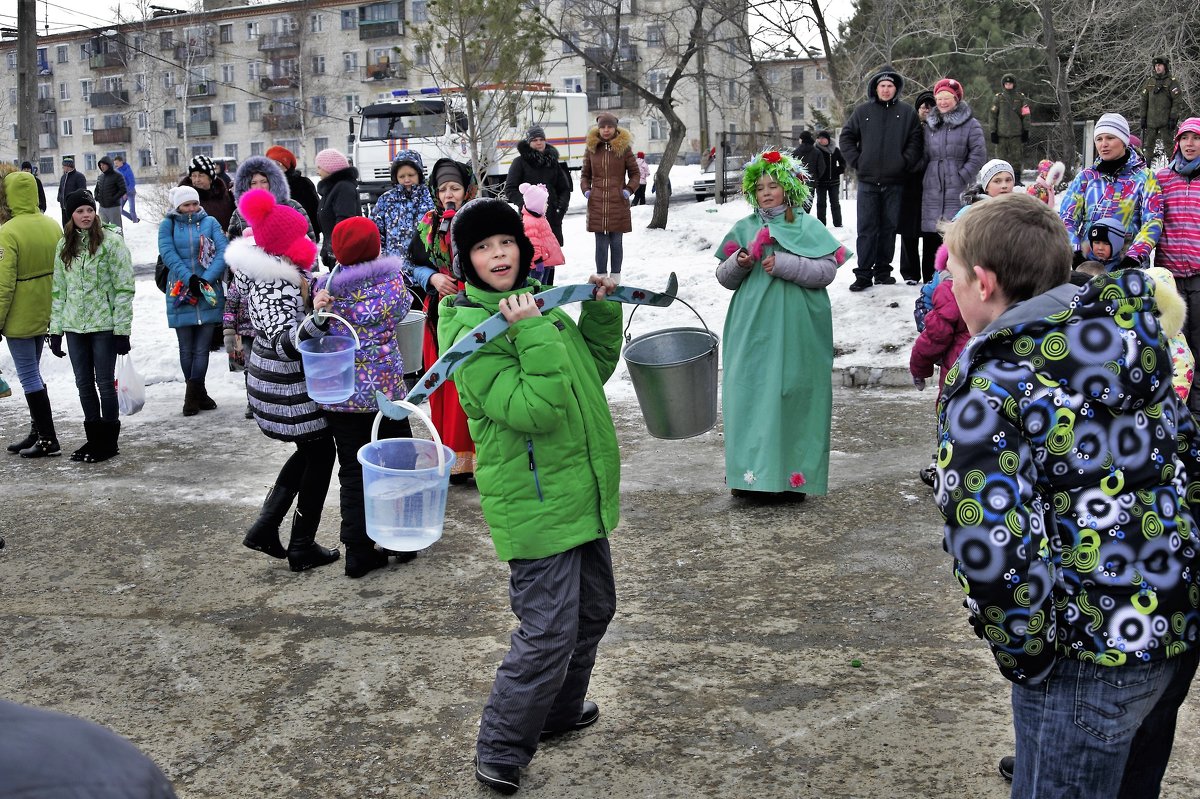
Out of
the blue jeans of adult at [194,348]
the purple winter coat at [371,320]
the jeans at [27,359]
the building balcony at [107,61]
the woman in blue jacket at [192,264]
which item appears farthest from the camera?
the building balcony at [107,61]

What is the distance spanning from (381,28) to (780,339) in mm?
62657

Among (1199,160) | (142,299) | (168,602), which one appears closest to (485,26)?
(142,299)

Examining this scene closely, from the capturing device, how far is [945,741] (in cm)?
364

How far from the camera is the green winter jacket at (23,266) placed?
779cm

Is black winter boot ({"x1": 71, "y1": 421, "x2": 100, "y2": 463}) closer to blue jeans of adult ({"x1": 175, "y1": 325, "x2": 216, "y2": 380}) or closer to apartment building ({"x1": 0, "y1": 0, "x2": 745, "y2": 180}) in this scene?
blue jeans of adult ({"x1": 175, "y1": 325, "x2": 216, "y2": 380})

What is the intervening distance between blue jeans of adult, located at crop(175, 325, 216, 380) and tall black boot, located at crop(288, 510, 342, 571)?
4.13 metres

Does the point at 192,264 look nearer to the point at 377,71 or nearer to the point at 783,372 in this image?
the point at 783,372

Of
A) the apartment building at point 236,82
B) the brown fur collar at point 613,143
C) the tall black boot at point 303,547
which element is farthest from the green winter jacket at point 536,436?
the apartment building at point 236,82

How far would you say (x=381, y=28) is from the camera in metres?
64.4

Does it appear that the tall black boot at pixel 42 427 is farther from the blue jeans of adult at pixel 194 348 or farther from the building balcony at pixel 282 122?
the building balcony at pixel 282 122

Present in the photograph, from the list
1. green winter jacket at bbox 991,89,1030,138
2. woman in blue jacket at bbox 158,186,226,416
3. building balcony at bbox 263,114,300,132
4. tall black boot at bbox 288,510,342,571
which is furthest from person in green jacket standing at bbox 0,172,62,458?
building balcony at bbox 263,114,300,132

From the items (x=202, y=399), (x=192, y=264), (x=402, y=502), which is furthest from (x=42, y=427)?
(x=402, y=502)

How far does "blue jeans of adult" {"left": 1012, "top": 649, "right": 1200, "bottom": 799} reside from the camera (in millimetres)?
2203

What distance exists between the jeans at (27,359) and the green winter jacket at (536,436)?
543 centimetres
